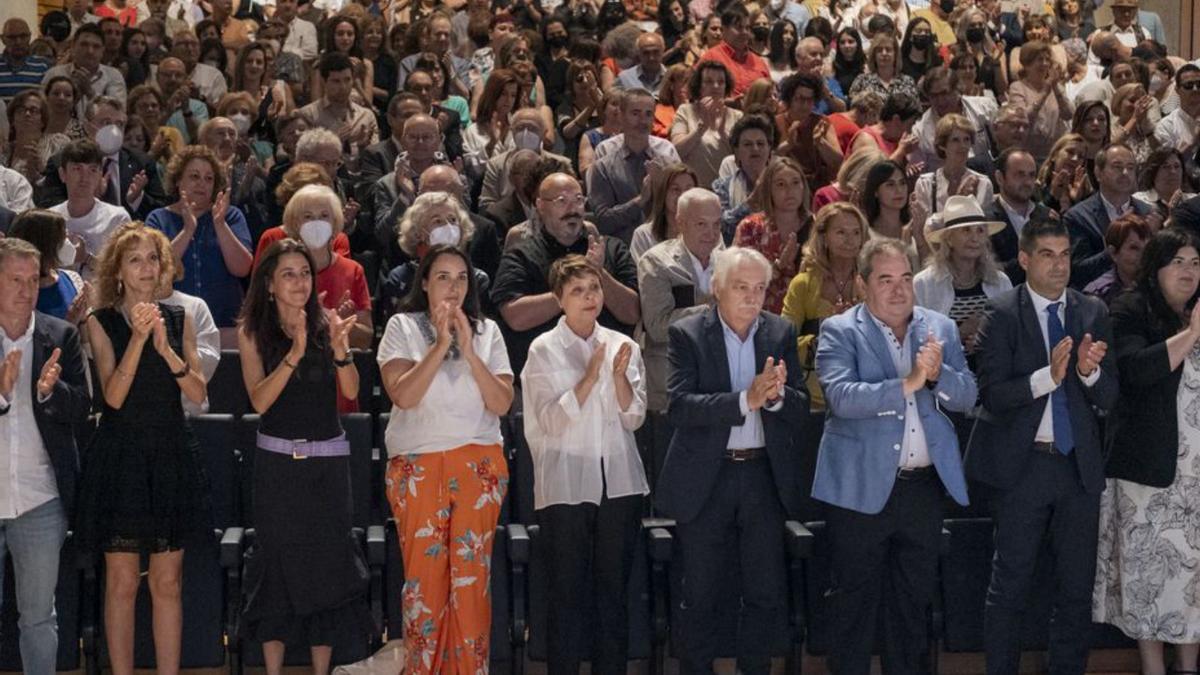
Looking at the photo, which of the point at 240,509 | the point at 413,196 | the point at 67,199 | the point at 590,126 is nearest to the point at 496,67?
the point at 590,126

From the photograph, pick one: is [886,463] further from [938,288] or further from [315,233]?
[315,233]

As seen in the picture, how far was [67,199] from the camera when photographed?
Answer: 23.1ft

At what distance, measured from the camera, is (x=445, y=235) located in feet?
19.6

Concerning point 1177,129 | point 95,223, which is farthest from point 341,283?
point 1177,129

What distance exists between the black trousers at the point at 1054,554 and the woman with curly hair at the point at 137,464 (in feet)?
7.74

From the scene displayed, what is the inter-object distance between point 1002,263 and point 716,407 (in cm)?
259

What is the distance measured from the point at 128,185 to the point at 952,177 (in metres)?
3.65

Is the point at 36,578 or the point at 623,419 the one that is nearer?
the point at 36,578

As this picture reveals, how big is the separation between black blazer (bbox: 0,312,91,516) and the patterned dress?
313 cm

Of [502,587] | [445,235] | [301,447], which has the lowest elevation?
[502,587]

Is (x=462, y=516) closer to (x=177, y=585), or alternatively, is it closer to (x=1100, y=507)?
(x=177, y=585)

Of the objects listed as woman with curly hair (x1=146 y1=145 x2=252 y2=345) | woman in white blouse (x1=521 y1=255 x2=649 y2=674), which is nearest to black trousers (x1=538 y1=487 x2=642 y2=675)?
woman in white blouse (x1=521 y1=255 x2=649 y2=674)

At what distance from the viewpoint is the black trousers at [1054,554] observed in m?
5.21

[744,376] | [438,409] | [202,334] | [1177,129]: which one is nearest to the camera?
[438,409]
